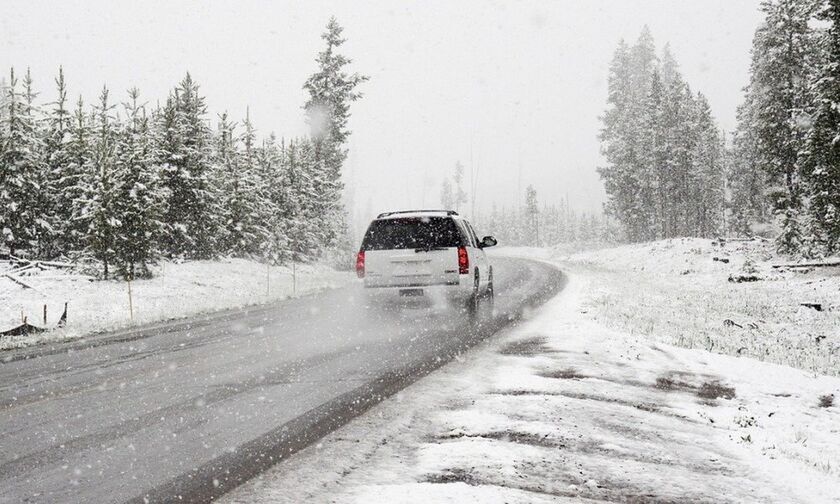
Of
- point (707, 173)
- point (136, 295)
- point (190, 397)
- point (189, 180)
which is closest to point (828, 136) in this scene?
point (190, 397)

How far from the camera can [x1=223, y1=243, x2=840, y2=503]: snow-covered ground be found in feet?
11.7

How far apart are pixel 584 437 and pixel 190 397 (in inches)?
149

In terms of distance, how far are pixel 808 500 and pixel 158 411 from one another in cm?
505

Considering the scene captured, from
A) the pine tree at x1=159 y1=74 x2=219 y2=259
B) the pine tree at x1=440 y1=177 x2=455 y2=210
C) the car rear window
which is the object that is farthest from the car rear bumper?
the pine tree at x1=440 y1=177 x2=455 y2=210

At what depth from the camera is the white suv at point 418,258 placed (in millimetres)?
11453

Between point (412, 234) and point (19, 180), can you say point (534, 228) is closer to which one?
point (19, 180)

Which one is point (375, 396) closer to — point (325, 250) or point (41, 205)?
point (41, 205)

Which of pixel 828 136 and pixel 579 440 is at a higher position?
pixel 828 136

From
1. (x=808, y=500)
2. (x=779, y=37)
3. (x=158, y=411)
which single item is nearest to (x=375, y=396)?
(x=158, y=411)

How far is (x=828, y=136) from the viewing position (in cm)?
1942


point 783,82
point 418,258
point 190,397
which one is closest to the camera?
point 190,397

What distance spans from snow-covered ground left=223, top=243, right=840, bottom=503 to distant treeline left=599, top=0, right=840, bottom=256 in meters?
15.6

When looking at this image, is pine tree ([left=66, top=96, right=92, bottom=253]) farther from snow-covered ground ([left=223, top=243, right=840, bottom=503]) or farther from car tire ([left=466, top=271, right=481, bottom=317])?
snow-covered ground ([left=223, top=243, right=840, bottom=503])

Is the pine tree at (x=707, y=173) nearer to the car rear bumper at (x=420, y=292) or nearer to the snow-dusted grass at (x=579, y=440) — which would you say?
the car rear bumper at (x=420, y=292)
